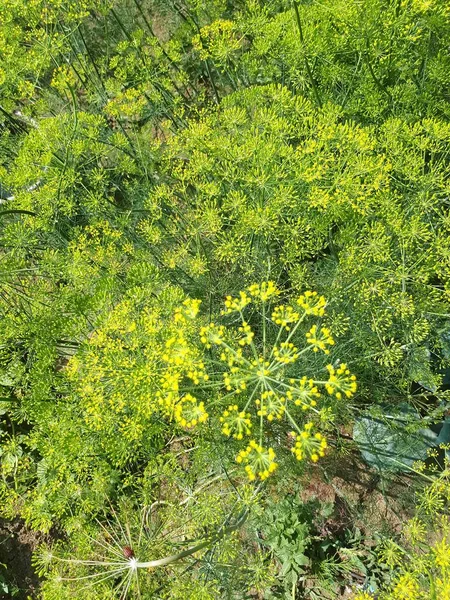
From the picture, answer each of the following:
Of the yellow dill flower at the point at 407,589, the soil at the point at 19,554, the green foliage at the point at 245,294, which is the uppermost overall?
the green foliage at the point at 245,294

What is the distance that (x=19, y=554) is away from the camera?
4793 millimetres

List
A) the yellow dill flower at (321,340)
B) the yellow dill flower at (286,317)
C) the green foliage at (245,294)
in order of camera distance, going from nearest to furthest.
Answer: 1. the yellow dill flower at (321,340)
2. the yellow dill flower at (286,317)
3. the green foliage at (245,294)

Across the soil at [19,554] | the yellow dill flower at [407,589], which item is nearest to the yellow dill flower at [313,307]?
the yellow dill flower at [407,589]

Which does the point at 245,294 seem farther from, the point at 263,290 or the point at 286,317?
the point at 286,317

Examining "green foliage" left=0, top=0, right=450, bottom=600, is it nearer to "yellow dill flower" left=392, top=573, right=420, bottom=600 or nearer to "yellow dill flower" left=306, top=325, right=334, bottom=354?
"yellow dill flower" left=392, top=573, right=420, bottom=600

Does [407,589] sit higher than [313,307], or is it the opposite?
[313,307]

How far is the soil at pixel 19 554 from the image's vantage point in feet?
15.4

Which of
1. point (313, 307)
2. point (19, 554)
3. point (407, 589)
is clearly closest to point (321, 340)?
point (313, 307)

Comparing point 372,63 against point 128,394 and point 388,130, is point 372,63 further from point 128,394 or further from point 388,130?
point 128,394

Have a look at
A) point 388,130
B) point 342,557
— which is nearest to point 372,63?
point 388,130

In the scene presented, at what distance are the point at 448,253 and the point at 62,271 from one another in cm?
302

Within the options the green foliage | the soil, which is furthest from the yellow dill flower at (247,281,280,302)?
the soil

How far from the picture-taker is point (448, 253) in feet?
10.1

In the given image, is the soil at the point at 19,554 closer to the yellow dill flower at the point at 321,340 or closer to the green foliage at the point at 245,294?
the green foliage at the point at 245,294
